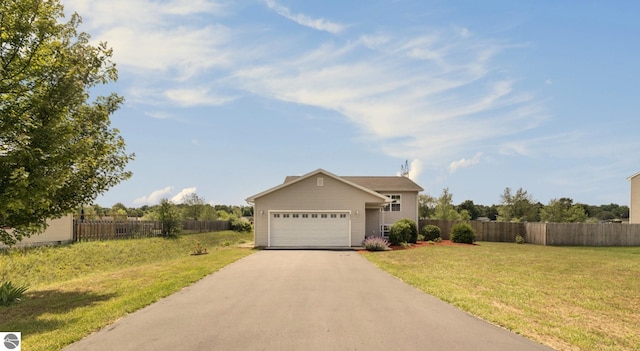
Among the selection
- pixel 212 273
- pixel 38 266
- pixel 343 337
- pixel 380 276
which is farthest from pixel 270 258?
pixel 343 337

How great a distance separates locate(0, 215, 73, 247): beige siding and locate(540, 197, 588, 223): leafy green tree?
45705mm

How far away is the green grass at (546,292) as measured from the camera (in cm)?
695

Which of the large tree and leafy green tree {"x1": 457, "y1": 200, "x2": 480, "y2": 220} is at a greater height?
the large tree

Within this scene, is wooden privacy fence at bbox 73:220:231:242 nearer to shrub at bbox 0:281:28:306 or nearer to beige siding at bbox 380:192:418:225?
beige siding at bbox 380:192:418:225

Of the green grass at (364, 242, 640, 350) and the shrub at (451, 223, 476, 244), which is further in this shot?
the shrub at (451, 223, 476, 244)

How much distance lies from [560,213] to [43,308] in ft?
160

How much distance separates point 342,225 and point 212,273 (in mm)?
12085

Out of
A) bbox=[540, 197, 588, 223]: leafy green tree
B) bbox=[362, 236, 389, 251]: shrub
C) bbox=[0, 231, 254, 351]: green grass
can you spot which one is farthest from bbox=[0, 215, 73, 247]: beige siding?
bbox=[540, 197, 588, 223]: leafy green tree

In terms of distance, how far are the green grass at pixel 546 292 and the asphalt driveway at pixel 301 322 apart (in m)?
0.74

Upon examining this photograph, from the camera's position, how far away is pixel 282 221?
24.8m

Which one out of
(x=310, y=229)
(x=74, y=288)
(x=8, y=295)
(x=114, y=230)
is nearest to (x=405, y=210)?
(x=310, y=229)

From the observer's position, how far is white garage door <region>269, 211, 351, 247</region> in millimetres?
24578

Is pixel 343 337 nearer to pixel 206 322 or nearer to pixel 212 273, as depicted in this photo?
pixel 206 322

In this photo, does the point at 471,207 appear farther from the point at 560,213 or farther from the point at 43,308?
the point at 43,308
